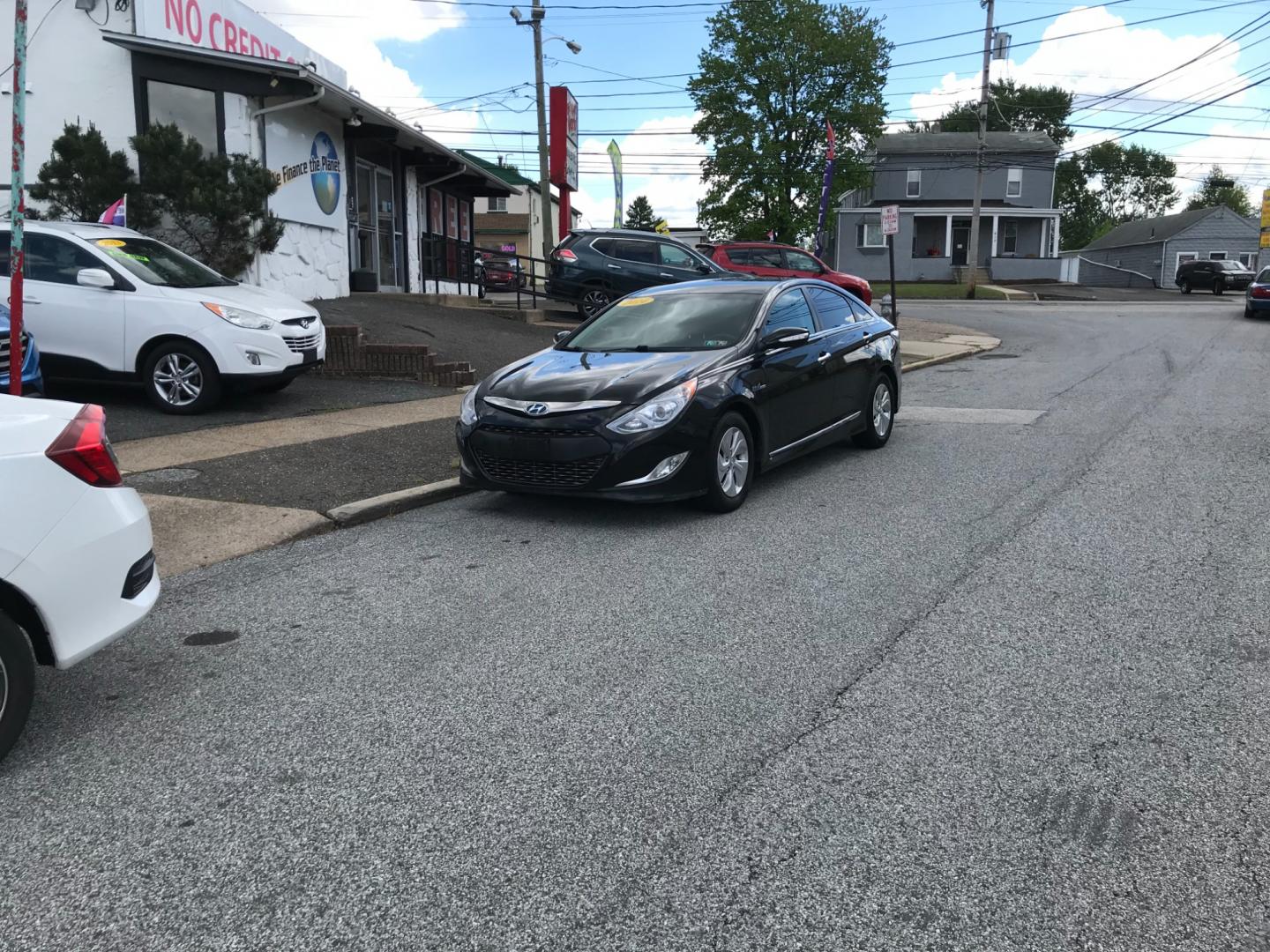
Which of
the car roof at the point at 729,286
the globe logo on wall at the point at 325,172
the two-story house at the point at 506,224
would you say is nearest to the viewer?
the car roof at the point at 729,286

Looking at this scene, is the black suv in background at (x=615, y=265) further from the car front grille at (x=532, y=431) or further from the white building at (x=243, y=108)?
the car front grille at (x=532, y=431)

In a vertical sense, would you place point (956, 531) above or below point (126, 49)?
below

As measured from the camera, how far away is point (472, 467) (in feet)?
23.3

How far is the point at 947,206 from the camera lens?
5506 centimetres

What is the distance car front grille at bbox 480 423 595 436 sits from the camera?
6.65m

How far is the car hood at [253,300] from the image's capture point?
1016 cm

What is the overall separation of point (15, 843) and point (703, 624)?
9.29 feet

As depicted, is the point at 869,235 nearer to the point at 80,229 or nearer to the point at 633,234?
the point at 633,234

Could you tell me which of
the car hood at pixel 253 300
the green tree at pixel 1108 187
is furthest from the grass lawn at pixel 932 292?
the green tree at pixel 1108 187

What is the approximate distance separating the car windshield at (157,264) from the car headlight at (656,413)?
5882mm

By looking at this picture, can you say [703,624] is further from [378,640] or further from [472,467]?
[472,467]

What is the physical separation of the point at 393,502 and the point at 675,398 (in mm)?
2113

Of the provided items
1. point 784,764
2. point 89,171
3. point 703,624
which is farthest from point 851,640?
point 89,171

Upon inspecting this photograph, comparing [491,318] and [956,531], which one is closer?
[956,531]
